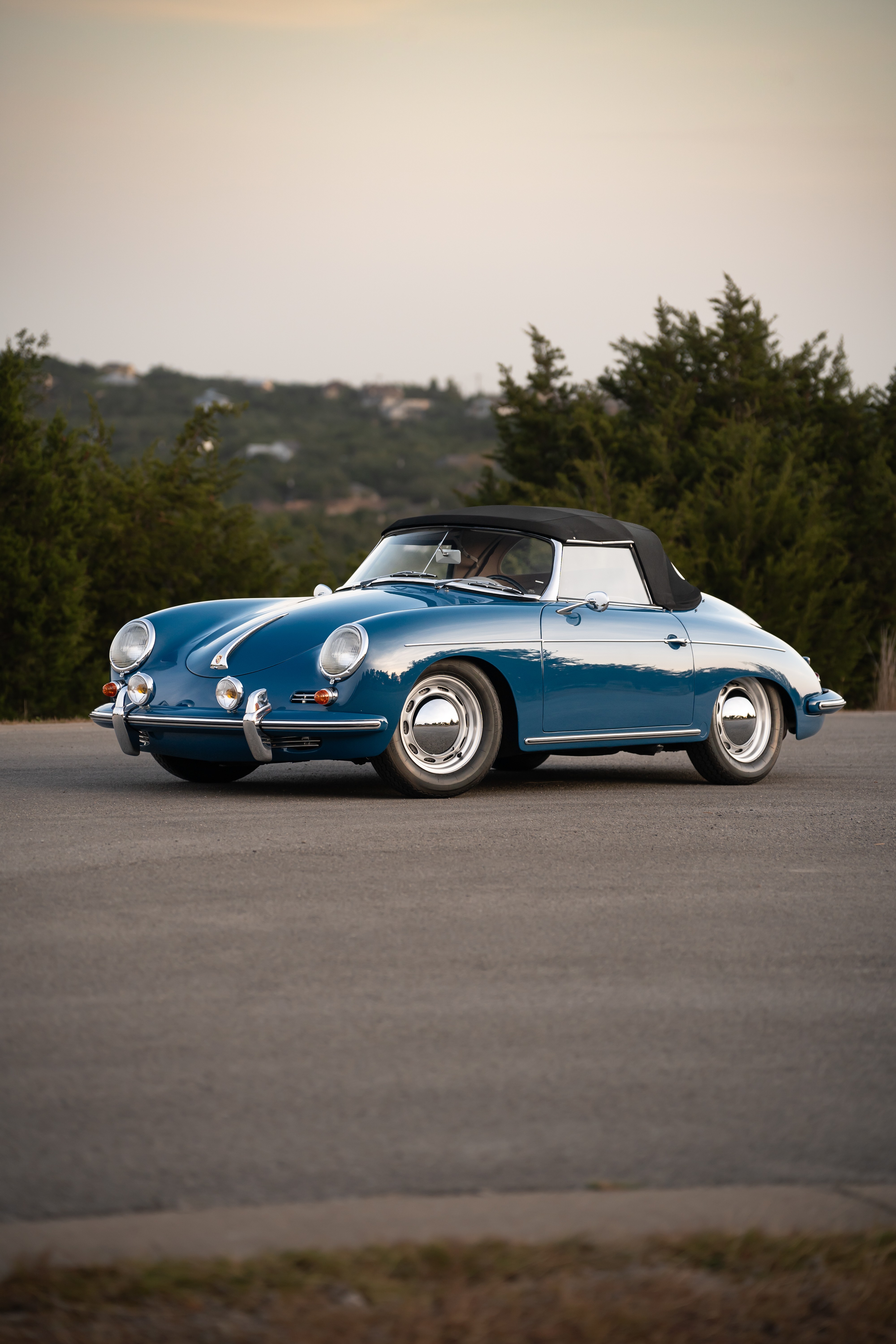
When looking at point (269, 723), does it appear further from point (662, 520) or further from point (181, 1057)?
point (662, 520)

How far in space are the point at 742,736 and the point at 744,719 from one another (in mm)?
104

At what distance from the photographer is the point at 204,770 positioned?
31.9 feet

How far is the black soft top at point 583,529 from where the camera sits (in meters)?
9.76

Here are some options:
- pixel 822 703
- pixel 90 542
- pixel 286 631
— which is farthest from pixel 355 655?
pixel 90 542

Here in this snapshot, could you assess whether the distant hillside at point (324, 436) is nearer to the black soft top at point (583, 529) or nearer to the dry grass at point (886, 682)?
the dry grass at point (886, 682)

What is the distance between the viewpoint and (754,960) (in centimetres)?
488

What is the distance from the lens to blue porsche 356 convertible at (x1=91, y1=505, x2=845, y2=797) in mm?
A: 8406

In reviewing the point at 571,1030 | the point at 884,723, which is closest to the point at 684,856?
the point at 571,1030

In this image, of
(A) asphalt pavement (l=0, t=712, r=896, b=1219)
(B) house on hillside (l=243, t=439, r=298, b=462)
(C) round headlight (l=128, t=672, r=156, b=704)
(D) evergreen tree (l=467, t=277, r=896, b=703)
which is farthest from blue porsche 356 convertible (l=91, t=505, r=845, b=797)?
(B) house on hillside (l=243, t=439, r=298, b=462)

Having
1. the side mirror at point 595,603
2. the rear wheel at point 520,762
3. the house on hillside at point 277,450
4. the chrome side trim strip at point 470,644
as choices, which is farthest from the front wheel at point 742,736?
the house on hillside at point 277,450

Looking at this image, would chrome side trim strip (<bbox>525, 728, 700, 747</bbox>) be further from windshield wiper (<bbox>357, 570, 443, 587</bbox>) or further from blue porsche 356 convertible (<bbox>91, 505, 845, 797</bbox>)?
windshield wiper (<bbox>357, 570, 443, 587</bbox>)

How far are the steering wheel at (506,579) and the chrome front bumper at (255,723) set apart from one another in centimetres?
158

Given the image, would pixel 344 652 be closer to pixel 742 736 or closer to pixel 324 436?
pixel 742 736

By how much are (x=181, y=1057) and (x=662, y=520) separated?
83.2ft
